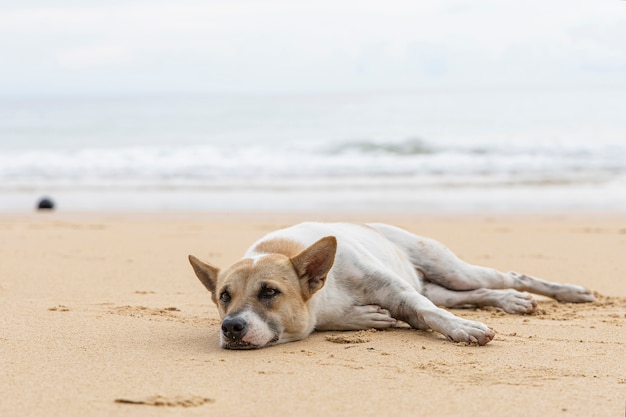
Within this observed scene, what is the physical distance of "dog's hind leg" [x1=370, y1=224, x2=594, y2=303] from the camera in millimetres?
6555

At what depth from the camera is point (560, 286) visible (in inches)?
266

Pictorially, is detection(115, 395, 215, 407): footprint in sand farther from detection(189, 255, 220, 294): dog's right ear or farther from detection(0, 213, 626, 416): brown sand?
detection(189, 255, 220, 294): dog's right ear

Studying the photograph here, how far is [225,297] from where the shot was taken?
189 inches

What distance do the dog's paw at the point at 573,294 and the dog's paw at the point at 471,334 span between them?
7.27 feet

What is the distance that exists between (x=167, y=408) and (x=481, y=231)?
8.65 metres

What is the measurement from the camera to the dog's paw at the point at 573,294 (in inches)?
261

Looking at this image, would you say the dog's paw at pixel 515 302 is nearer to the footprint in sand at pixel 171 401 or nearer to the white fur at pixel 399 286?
the white fur at pixel 399 286

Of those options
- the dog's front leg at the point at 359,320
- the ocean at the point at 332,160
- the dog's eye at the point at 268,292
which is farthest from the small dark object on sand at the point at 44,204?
the dog's eye at the point at 268,292

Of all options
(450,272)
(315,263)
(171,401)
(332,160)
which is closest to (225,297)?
(315,263)

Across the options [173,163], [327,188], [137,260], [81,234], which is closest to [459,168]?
[327,188]

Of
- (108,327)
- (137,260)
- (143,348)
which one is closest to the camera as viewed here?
(143,348)

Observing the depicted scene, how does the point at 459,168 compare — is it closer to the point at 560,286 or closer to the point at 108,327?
the point at 560,286

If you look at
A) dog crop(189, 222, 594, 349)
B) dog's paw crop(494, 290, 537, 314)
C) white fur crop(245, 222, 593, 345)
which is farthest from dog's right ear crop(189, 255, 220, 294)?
dog's paw crop(494, 290, 537, 314)

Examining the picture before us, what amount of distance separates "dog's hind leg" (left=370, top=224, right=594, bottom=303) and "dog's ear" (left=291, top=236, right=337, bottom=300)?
1797 mm
